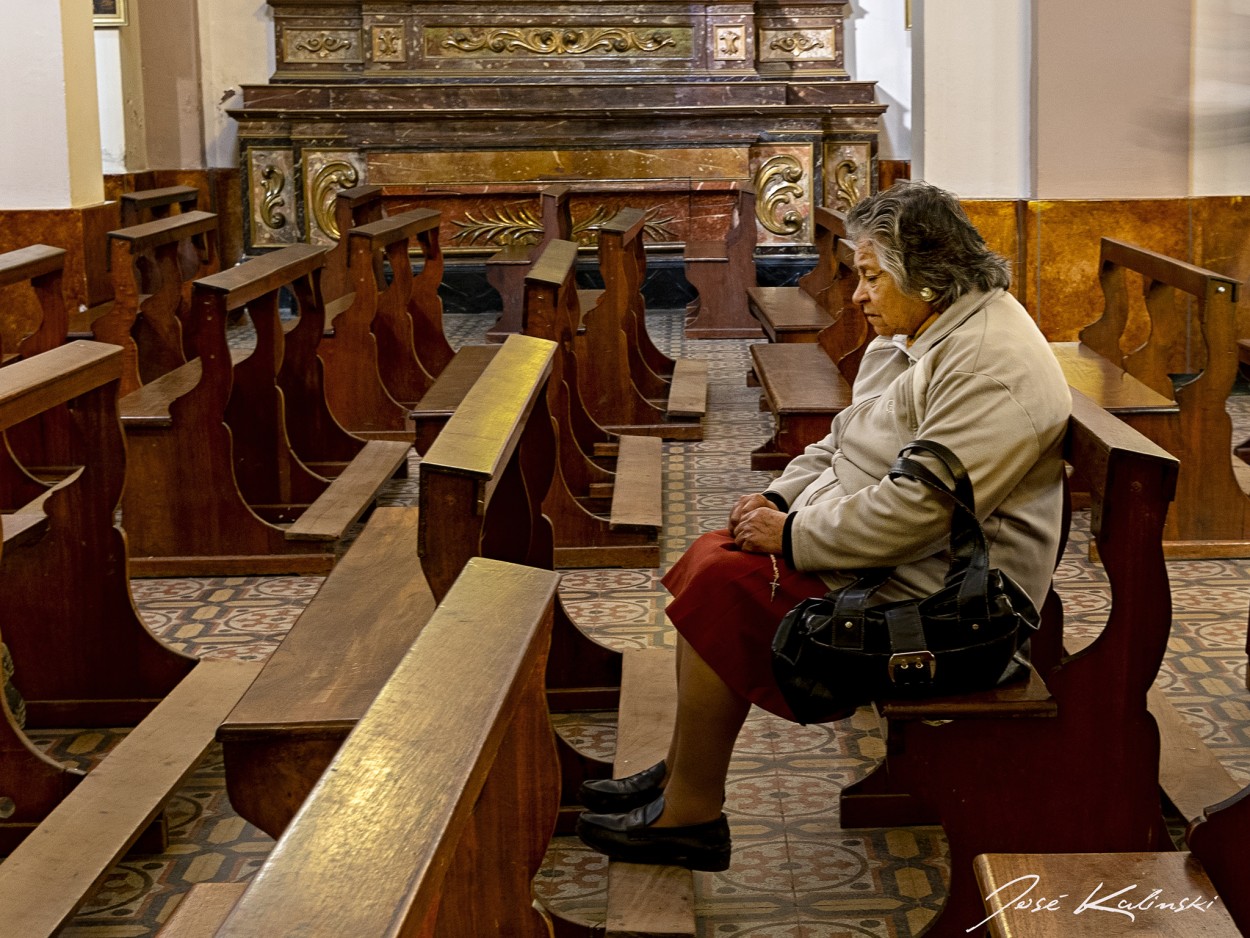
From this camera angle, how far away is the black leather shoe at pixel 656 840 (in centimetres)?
296

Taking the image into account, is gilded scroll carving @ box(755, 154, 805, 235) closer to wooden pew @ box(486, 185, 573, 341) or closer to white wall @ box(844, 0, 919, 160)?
white wall @ box(844, 0, 919, 160)

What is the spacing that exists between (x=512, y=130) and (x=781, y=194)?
202 cm

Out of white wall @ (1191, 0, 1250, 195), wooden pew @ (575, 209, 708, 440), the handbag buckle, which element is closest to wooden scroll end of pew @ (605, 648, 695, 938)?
the handbag buckle

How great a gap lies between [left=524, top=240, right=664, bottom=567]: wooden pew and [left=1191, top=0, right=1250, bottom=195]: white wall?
12.1 feet

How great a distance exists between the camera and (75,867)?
117 inches

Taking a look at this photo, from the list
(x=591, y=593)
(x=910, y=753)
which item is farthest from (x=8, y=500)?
(x=910, y=753)

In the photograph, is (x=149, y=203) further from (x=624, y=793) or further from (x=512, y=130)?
(x=624, y=793)

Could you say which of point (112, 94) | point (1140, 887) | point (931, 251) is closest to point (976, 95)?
point (931, 251)

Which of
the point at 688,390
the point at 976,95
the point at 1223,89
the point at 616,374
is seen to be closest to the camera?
the point at 616,374

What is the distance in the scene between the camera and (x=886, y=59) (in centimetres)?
1312

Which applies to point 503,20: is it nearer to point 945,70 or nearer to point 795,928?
point 945,70

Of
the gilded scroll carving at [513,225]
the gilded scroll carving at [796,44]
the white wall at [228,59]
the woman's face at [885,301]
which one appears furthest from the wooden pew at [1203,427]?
the white wall at [228,59]

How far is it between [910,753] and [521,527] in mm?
951
